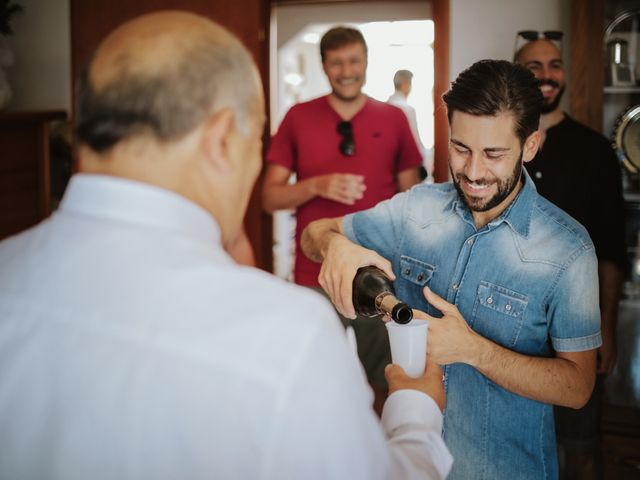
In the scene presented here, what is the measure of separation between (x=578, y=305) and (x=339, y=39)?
1558 millimetres

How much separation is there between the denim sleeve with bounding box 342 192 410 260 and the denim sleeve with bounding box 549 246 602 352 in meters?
0.37

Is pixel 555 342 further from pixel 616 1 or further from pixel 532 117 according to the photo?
pixel 616 1

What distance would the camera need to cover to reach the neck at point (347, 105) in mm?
2285

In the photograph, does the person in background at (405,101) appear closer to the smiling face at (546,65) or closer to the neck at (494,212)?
the smiling face at (546,65)

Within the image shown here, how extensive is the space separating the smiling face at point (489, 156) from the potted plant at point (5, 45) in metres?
2.34

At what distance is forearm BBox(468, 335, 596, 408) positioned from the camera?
104 centimetres

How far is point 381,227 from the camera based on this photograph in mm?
1353

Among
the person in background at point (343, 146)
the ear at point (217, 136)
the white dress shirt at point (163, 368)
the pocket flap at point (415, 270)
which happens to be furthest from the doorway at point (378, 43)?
the white dress shirt at point (163, 368)

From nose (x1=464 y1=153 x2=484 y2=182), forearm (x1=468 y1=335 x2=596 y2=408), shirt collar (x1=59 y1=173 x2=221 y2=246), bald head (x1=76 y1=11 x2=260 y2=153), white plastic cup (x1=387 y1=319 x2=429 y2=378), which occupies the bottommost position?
forearm (x1=468 y1=335 x2=596 y2=408)

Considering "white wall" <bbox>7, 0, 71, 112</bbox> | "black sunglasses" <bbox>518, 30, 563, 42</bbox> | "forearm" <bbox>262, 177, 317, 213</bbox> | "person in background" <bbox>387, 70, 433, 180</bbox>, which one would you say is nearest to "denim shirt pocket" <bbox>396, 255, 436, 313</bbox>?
"black sunglasses" <bbox>518, 30, 563, 42</bbox>

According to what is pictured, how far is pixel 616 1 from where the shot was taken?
230 cm

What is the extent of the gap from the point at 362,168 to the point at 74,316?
5.61ft

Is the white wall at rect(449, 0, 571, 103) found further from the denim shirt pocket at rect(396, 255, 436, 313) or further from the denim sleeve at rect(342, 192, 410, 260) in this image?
the denim shirt pocket at rect(396, 255, 436, 313)

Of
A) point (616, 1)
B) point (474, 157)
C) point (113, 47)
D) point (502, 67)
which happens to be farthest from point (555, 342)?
point (616, 1)
